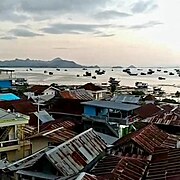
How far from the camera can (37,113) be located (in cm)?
2206

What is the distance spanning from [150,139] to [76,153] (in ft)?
13.9

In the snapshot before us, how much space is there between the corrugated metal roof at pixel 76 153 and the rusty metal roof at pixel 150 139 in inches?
44.2

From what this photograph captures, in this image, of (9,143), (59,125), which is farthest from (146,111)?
(9,143)

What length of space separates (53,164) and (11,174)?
2.26m

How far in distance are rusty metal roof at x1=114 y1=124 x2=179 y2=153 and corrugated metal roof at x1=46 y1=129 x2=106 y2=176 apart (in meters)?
1.12

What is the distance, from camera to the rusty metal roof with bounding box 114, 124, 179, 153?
14031 mm

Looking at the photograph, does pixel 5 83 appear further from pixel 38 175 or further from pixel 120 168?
pixel 120 168

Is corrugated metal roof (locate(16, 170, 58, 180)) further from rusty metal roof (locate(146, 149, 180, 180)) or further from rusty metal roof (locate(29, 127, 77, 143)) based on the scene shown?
rusty metal roof (locate(29, 127, 77, 143))

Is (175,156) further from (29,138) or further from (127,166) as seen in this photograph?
(29,138)

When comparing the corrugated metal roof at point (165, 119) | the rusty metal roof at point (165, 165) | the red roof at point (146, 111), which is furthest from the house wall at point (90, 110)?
the rusty metal roof at point (165, 165)

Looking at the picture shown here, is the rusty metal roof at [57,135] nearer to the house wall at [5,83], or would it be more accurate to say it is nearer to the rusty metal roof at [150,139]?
the rusty metal roof at [150,139]

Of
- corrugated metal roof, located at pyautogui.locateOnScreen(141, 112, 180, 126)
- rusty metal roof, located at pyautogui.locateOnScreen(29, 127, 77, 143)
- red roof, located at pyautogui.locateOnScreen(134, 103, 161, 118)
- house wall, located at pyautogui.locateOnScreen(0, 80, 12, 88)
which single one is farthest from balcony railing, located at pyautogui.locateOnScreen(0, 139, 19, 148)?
house wall, located at pyautogui.locateOnScreen(0, 80, 12, 88)

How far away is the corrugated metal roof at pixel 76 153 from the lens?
11023 millimetres

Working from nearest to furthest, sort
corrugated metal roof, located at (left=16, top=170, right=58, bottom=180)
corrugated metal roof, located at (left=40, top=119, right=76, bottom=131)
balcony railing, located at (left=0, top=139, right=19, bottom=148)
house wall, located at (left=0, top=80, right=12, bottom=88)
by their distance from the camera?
corrugated metal roof, located at (left=16, top=170, right=58, bottom=180)
balcony railing, located at (left=0, top=139, right=19, bottom=148)
corrugated metal roof, located at (left=40, top=119, right=76, bottom=131)
house wall, located at (left=0, top=80, right=12, bottom=88)
